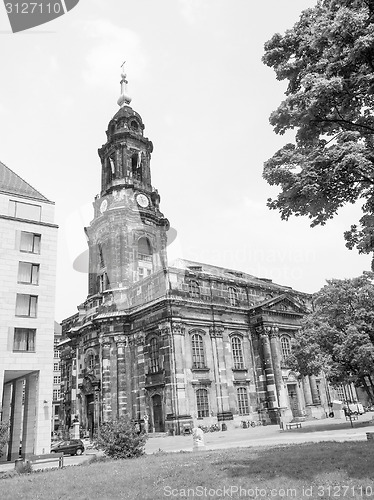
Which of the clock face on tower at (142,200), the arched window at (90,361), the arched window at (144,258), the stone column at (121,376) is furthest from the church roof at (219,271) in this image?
the arched window at (90,361)

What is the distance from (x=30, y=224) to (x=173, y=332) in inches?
Answer: 622

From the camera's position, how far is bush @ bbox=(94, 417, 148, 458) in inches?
763

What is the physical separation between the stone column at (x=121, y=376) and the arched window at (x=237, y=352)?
36.5ft

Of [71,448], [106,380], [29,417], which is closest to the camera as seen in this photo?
[29,417]

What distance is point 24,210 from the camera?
3594cm

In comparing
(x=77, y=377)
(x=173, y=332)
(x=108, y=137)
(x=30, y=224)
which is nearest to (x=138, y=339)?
(x=173, y=332)

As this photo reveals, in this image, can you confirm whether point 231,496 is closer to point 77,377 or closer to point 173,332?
point 173,332

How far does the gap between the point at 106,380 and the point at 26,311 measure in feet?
44.4

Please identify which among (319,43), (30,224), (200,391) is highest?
(30,224)

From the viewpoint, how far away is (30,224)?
35594 mm

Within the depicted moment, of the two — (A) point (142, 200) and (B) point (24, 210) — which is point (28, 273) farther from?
(A) point (142, 200)

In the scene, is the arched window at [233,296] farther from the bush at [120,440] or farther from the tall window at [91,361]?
the bush at [120,440]

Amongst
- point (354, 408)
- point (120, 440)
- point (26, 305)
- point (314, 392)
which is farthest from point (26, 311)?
point (354, 408)

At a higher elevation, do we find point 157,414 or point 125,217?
point 125,217
